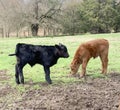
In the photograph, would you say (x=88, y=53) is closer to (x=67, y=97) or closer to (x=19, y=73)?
(x=19, y=73)

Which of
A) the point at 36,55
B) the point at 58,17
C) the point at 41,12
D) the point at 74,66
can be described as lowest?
the point at 74,66

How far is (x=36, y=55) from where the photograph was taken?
346 inches

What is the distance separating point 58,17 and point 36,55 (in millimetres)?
32952

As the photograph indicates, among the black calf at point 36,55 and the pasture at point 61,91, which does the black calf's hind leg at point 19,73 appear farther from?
the pasture at point 61,91

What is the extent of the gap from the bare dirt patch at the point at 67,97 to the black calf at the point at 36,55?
0.45 meters

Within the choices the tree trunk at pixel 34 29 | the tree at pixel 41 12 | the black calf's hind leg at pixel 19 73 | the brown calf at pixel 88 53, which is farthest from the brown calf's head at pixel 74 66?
the tree trunk at pixel 34 29

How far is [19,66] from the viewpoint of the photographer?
884 cm

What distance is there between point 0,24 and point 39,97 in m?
33.4

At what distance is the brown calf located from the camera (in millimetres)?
9953

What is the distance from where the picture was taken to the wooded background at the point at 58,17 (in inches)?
1551

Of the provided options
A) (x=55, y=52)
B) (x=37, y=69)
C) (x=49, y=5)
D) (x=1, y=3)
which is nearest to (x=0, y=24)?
(x=1, y=3)

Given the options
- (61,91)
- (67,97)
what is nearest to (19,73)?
(61,91)

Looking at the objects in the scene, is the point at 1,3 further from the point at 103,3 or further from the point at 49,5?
the point at 103,3

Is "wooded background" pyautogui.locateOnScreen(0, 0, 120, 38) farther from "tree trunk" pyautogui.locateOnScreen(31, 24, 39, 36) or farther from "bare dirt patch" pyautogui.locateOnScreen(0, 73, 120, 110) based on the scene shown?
"bare dirt patch" pyautogui.locateOnScreen(0, 73, 120, 110)
